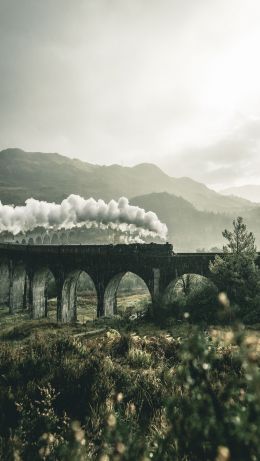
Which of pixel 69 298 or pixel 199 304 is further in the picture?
pixel 69 298

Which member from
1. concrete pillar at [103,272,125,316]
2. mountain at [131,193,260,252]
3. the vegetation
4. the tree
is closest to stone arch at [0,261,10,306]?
concrete pillar at [103,272,125,316]

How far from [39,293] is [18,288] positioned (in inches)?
173

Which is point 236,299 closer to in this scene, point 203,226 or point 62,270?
point 62,270

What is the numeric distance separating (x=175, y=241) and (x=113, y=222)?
296 ft

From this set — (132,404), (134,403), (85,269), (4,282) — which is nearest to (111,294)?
(85,269)

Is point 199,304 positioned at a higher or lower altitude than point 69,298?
higher

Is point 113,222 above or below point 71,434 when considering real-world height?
above

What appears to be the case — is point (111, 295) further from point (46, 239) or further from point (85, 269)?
point (46, 239)

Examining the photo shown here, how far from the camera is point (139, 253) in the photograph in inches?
917

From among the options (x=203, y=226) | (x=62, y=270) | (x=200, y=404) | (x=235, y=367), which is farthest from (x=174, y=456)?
(x=203, y=226)

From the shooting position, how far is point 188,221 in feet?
493

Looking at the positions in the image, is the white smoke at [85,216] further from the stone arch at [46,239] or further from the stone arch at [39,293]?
the stone arch at [46,239]

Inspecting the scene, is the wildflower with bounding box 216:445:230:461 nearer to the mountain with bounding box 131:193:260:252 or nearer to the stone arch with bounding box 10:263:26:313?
the stone arch with bounding box 10:263:26:313

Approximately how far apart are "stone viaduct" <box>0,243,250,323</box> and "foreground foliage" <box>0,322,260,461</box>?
41.8 ft
